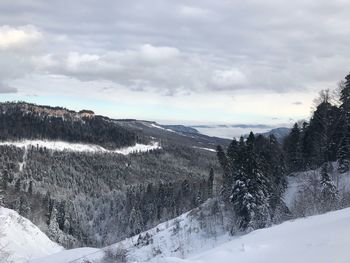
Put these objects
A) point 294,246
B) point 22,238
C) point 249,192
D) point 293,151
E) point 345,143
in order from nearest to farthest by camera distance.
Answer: point 294,246, point 249,192, point 22,238, point 345,143, point 293,151

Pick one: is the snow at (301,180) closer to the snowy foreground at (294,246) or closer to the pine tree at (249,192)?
the pine tree at (249,192)

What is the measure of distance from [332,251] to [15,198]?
118886 mm

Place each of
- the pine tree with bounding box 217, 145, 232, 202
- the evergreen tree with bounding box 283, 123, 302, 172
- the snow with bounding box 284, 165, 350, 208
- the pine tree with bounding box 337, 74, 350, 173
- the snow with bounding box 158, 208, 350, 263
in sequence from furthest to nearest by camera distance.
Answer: the evergreen tree with bounding box 283, 123, 302, 172, the pine tree with bounding box 217, 145, 232, 202, the pine tree with bounding box 337, 74, 350, 173, the snow with bounding box 284, 165, 350, 208, the snow with bounding box 158, 208, 350, 263

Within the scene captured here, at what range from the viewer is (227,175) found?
68.6m

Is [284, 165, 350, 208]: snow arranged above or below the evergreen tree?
below

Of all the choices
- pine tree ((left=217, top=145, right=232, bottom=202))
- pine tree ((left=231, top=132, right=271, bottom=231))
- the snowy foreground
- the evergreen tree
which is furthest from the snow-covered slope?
the snowy foreground

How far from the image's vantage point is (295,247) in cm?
1302

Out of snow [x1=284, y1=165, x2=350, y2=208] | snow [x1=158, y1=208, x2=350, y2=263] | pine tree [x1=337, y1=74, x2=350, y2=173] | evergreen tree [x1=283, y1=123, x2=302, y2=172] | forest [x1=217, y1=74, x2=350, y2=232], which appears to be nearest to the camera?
snow [x1=158, y1=208, x2=350, y2=263]

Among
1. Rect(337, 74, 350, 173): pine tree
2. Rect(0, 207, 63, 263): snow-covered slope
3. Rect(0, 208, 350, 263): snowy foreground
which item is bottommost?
Rect(0, 207, 63, 263): snow-covered slope

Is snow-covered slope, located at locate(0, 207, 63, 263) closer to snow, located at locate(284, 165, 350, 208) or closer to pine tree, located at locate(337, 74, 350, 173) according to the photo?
snow, located at locate(284, 165, 350, 208)

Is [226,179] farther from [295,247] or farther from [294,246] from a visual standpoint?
[295,247]

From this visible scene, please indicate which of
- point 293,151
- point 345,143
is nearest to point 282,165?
point 293,151

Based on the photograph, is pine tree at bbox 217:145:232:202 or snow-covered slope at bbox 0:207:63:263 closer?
snow-covered slope at bbox 0:207:63:263

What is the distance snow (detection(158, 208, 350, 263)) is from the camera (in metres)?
11.6
